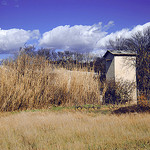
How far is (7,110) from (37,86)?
4.07 ft

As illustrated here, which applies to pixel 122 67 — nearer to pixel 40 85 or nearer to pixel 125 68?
pixel 125 68

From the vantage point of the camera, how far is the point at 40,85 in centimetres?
663

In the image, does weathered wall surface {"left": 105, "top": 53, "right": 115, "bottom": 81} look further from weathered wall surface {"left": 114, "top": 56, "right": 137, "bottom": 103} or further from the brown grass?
the brown grass

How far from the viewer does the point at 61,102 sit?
284 inches

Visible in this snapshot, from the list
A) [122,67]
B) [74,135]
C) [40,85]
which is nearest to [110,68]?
[122,67]

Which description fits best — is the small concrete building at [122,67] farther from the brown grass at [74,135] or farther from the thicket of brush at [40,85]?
the brown grass at [74,135]

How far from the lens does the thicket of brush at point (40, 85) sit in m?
6.12

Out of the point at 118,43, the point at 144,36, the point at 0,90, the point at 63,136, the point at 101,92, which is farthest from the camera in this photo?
the point at 118,43

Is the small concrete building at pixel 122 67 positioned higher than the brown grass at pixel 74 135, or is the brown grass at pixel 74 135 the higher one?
the small concrete building at pixel 122 67

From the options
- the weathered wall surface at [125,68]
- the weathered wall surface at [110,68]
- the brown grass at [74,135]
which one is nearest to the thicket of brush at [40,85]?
the weathered wall surface at [110,68]

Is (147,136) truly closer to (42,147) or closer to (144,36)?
(42,147)

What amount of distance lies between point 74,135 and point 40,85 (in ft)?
11.8

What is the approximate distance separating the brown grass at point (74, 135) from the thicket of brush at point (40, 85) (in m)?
2.02

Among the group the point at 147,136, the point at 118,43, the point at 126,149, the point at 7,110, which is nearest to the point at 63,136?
the point at 126,149
